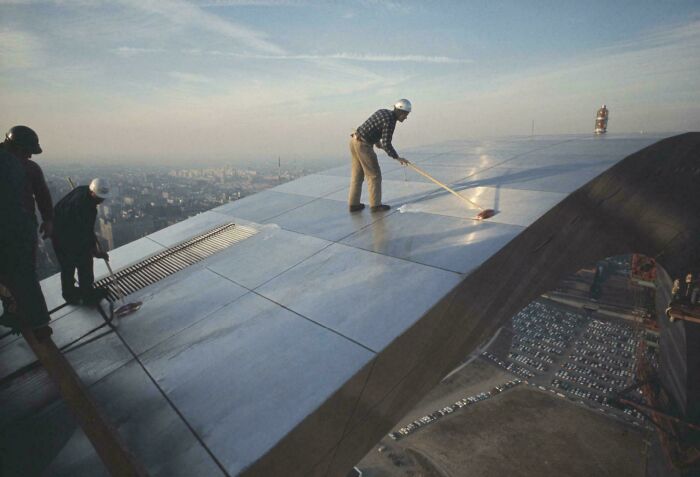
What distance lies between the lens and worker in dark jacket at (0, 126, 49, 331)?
411 centimetres

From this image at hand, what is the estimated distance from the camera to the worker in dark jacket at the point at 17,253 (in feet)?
13.5

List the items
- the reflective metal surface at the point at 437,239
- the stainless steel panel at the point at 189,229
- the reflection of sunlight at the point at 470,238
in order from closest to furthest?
the reflective metal surface at the point at 437,239, the reflection of sunlight at the point at 470,238, the stainless steel panel at the point at 189,229

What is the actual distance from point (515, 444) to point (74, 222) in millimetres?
45124

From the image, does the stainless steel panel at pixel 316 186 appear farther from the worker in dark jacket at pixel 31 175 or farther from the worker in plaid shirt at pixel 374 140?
the worker in dark jacket at pixel 31 175

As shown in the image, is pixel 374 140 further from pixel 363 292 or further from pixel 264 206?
pixel 264 206

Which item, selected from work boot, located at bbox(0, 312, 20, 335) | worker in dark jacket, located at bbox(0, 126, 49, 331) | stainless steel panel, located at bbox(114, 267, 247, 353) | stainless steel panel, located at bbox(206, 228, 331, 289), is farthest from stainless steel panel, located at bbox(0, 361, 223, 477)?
stainless steel panel, located at bbox(206, 228, 331, 289)

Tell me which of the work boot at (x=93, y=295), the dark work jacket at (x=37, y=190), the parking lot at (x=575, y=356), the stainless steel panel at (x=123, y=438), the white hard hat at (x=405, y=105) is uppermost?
the white hard hat at (x=405, y=105)

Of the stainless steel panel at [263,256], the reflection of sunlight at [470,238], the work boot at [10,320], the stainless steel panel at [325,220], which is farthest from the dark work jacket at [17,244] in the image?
the reflection of sunlight at [470,238]

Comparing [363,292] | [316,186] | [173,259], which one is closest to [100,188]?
[173,259]

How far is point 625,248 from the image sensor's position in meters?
14.7

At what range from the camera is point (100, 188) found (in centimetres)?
590

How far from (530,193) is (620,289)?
9079 centimetres

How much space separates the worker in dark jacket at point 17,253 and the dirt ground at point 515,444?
131ft

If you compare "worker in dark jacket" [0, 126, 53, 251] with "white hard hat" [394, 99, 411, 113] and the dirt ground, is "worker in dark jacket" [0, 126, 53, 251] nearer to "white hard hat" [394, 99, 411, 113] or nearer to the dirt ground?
"white hard hat" [394, 99, 411, 113]
